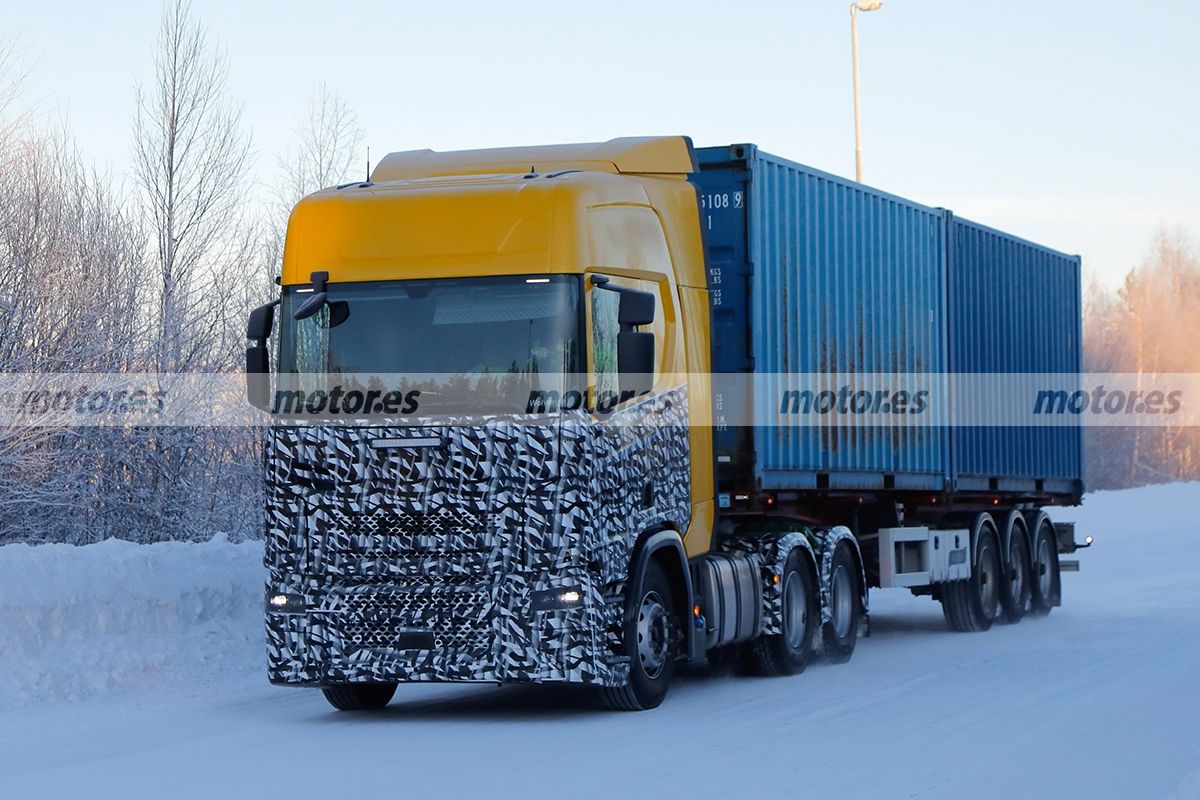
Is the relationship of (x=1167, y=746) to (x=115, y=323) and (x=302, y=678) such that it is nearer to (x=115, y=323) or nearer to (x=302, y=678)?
(x=302, y=678)

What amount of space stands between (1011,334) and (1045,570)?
343 cm

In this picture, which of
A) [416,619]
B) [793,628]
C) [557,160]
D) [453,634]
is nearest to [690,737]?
[453,634]

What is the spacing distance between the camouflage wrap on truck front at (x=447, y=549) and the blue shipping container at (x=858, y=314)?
2.95 metres

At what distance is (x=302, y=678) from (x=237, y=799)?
2.66 meters

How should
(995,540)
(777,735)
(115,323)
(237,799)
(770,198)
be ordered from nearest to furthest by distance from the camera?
1. (237,799)
2. (777,735)
3. (770,198)
4. (995,540)
5. (115,323)

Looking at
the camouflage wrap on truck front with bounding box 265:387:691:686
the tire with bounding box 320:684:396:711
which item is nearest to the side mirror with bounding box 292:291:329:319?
the camouflage wrap on truck front with bounding box 265:387:691:686

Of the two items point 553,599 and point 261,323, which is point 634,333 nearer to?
point 553,599

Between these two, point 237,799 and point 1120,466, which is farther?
point 1120,466

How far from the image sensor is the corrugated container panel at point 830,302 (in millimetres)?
12906

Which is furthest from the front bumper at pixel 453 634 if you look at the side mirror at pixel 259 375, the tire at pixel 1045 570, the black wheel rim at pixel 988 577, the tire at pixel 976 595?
the tire at pixel 1045 570

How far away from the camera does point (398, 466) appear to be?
396 inches

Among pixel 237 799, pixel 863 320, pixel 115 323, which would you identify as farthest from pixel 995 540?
pixel 237 799

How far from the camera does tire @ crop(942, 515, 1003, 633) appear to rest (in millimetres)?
17969

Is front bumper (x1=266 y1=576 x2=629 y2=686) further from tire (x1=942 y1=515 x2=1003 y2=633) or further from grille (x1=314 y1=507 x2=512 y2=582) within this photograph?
tire (x1=942 y1=515 x2=1003 y2=633)
